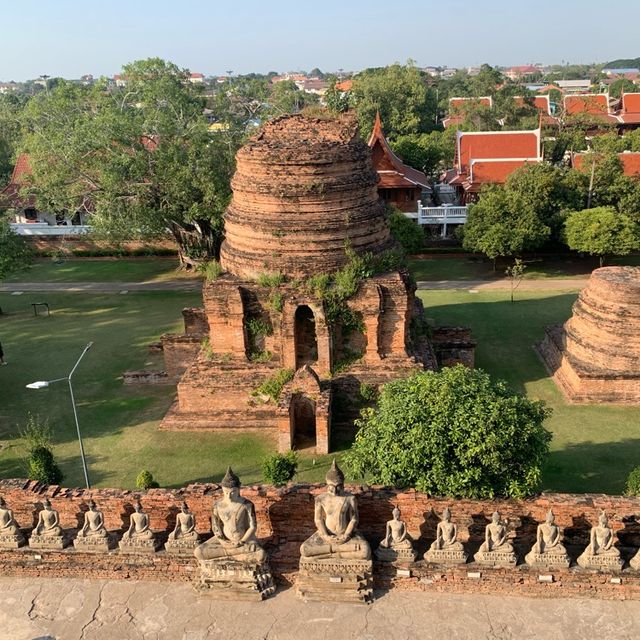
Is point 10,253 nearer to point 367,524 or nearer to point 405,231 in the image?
point 405,231

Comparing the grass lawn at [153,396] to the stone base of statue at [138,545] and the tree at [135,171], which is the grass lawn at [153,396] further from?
the stone base of statue at [138,545]

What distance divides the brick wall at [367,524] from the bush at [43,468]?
2874mm

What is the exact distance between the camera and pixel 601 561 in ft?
36.3

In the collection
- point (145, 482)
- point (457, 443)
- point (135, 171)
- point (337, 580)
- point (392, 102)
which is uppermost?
point (392, 102)

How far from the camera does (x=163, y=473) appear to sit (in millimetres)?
16938

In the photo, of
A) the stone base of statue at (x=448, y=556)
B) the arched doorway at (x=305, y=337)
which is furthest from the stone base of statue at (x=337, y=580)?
the arched doorway at (x=305, y=337)

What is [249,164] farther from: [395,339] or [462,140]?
[462,140]

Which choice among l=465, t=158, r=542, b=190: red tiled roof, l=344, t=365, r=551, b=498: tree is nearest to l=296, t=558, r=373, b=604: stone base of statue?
l=344, t=365, r=551, b=498: tree

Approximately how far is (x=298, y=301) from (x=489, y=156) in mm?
30954

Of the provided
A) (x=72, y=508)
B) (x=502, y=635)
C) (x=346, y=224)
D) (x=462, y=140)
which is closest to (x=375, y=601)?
(x=502, y=635)

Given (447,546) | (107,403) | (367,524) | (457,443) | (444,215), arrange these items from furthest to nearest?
1. (444,215)
2. (107,403)
3. (457,443)
4. (367,524)
5. (447,546)

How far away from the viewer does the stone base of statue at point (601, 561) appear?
1102 cm

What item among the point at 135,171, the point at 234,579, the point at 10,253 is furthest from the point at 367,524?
the point at 135,171

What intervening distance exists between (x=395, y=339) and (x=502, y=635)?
9.54m
